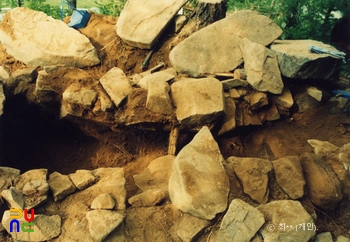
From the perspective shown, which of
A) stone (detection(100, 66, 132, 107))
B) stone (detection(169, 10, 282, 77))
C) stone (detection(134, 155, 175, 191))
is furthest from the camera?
stone (detection(169, 10, 282, 77))

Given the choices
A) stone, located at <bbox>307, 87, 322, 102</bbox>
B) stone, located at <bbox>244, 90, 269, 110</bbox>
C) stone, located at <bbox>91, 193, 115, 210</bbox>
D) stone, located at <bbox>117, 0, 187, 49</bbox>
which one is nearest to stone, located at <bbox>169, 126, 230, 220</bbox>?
stone, located at <bbox>91, 193, 115, 210</bbox>

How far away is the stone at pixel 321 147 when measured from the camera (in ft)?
11.4

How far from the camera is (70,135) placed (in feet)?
14.3

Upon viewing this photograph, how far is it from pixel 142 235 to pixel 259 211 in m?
0.96

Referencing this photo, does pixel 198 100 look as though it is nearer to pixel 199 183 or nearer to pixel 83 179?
pixel 199 183

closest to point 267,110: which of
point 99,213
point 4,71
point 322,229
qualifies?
point 322,229

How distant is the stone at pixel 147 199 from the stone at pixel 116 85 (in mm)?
1266

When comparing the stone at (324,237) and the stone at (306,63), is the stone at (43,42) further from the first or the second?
the stone at (324,237)

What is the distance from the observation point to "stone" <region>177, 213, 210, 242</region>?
2.69m

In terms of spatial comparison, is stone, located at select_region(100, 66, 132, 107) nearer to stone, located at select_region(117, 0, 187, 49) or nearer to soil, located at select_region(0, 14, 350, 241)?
soil, located at select_region(0, 14, 350, 241)

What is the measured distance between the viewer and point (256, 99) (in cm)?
411

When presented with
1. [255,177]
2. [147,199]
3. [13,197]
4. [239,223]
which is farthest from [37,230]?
[255,177]

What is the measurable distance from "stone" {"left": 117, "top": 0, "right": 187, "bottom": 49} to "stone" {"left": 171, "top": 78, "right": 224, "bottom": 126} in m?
1.01

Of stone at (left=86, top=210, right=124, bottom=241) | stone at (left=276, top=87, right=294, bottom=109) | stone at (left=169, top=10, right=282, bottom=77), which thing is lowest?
stone at (left=86, top=210, right=124, bottom=241)
